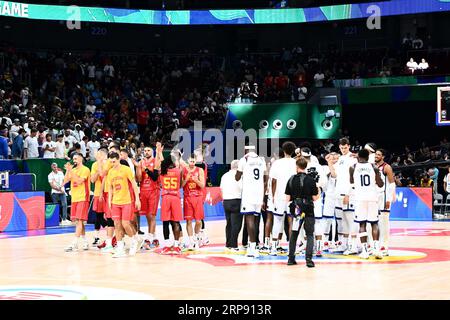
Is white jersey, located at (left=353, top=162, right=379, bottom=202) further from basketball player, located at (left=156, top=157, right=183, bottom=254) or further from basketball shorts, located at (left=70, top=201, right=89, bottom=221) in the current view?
basketball shorts, located at (left=70, top=201, right=89, bottom=221)

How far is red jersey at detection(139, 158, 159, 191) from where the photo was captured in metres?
16.2

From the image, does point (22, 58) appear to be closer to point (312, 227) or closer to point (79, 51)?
point (79, 51)

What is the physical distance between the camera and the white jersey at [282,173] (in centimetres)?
1512

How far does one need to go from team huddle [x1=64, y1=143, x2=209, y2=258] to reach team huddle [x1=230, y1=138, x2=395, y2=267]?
128 centimetres

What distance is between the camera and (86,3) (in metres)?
41.2

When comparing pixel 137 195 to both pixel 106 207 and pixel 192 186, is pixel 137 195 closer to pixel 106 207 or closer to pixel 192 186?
pixel 106 207

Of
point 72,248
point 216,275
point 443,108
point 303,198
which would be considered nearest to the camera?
point 216,275

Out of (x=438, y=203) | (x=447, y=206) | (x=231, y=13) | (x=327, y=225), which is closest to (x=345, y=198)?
(x=327, y=225)

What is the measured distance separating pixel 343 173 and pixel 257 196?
1.77 metres

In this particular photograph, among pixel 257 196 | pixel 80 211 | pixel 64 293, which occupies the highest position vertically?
pixel 257 196

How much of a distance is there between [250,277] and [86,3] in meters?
31.1

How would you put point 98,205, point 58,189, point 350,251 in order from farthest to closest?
point 58,189 → point 98,205 → point 350,251

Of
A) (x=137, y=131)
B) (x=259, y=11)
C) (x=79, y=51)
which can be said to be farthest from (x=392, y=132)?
(x=79, y=51)

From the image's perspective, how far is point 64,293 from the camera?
36.7 feet
